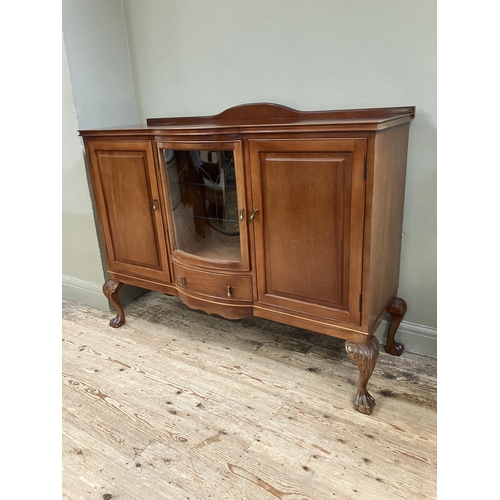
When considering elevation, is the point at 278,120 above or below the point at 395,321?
above

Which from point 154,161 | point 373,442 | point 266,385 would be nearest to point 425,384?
point 373,442

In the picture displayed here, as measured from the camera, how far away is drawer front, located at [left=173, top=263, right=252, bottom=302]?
1.64 meters

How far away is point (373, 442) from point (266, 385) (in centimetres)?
46

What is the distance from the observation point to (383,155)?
1.32 metres

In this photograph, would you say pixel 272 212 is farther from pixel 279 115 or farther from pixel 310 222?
pixel 279 115

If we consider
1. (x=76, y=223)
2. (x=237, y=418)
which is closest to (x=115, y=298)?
(x=76, y=223)

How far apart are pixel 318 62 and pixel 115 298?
1.48 meters

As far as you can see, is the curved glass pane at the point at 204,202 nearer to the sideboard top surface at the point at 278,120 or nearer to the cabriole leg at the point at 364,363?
the sideboard top surface at the point at 278,120

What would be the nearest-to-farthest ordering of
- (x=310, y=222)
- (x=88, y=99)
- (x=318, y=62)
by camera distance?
1. (x=310, y=222)
2. (x=318, y=62)
3. (x=88, y=99)

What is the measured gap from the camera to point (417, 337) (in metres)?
1.81

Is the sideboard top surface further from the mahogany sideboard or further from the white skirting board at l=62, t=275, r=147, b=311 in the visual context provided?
the white skirting board at l=62, t=275, r=147, b=311

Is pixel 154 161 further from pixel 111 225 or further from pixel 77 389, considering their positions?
pixel 77 389

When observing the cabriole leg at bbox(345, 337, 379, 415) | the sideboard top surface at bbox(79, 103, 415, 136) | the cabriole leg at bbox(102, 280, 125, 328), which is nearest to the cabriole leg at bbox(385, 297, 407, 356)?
the cabriole leg at bbox(345, 337, 379, 415)

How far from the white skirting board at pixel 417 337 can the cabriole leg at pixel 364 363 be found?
41 cm
